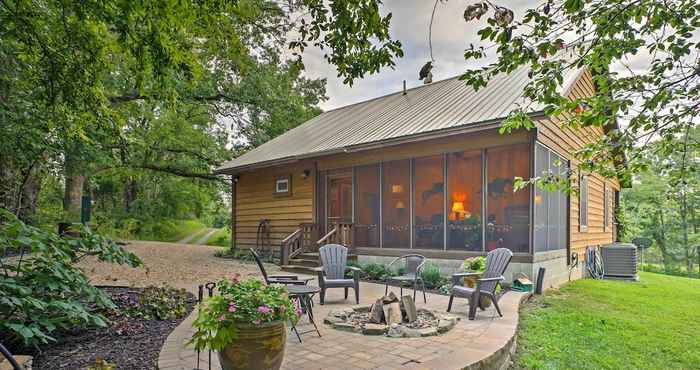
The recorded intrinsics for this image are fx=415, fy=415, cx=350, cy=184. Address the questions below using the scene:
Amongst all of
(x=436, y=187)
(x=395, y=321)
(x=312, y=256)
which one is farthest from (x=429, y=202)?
(x=395, y=321)

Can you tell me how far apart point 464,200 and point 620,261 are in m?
5.75

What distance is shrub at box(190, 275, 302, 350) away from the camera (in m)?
2.68

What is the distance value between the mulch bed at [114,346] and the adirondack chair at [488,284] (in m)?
3.16

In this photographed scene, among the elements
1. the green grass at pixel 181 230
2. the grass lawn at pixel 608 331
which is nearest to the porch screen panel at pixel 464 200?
the grass lawn at pixel 608 331

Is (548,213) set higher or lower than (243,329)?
higher

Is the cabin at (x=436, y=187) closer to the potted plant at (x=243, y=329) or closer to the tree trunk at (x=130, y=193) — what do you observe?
the potted plant at (x=243, y=329)

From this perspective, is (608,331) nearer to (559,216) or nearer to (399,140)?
(559,216)

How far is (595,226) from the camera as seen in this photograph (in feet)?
35.9

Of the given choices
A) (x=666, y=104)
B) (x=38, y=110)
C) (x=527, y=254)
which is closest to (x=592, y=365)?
(x=666, y=104)

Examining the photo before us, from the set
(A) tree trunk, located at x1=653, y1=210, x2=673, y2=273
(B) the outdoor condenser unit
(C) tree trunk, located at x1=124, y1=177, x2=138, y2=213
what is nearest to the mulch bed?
(B) the outdoor condenser unit

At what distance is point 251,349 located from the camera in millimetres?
2734

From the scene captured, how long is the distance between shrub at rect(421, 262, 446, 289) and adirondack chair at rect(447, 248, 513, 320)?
1.43m

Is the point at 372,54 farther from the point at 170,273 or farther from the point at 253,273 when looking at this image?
the point at 170,273

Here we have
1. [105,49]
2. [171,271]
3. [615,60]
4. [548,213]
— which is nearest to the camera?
[615,60]
